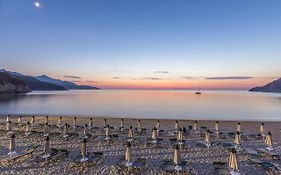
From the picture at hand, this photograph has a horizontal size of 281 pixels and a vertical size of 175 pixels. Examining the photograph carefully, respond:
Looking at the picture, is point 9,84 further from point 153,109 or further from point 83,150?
point 83,150

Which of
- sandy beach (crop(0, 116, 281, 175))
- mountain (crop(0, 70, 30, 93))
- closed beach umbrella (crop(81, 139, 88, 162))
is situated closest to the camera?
sandy beach (crop(0, 116, 281, 175))

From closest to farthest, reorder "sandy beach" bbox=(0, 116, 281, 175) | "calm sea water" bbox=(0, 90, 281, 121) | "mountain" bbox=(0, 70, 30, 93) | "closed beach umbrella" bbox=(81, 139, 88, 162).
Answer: "sandy beach" bbox=(0, 116, 281, 175), "closed beach umbrella" bbox=(81, 139, 88, 162), "calm sea water" bbox=(0, 90, 281, 121), "mountain" bbox=(0, 70, 30, 93)

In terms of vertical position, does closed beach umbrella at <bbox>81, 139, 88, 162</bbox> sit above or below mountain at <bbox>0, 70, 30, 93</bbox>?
below

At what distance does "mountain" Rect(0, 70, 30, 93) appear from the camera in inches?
5727

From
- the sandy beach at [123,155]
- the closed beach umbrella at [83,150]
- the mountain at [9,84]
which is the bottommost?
the sandy beach at [123,155]

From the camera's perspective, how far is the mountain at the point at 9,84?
5727 inches

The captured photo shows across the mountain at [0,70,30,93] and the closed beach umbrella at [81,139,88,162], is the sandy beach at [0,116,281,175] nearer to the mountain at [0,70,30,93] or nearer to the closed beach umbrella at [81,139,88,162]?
the closed beach umbrella at [81,139,88,162]

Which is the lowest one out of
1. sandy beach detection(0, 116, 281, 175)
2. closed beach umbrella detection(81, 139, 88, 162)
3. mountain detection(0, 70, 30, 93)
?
sandy beach detection(0, 116, 281, 175)

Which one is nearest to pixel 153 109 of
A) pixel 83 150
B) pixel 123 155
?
pixel 123 155

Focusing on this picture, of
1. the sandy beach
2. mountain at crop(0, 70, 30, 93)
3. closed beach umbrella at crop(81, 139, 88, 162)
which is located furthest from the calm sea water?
mountain at crop(0, 70, 30, 93)

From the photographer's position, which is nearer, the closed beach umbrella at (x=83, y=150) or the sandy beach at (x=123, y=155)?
the sandy beach at (x=123, y=155)

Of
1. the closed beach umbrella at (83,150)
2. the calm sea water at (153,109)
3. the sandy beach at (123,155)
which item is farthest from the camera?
the calm sea water at (153,109)

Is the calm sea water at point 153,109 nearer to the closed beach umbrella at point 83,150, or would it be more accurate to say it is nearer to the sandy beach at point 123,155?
the sandy beach at point 123,155

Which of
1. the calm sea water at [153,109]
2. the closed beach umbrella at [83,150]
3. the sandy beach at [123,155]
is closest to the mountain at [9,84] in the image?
the calm sea water at [153,109]
